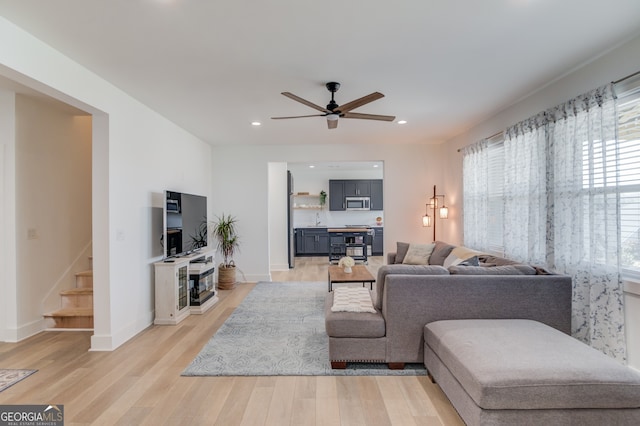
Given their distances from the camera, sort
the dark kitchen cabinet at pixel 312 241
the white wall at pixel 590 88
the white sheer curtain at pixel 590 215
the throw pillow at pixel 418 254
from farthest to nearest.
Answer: the dark kitchen cabinet at pixel 312 241
the throw pillow at pixel 418 254
the white sheer curtain at pixel 590 215
the white wall at pixel 590 88

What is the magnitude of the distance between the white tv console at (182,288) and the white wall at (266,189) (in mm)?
1357

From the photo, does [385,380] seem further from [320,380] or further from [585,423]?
[585,423]

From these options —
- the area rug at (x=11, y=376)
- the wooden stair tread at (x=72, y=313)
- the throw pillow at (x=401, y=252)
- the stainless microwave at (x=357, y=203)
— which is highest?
the stainless microwave at (x=357, y=203)

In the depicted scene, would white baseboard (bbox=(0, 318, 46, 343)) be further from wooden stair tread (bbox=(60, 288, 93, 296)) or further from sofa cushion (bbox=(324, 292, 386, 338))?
sofa cushion (bbox=(324, 292, 386, 338))

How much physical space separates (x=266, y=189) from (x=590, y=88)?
15.9 ft

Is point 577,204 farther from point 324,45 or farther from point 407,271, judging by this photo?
point 324,45

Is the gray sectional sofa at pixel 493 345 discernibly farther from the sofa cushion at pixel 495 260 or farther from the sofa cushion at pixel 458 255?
the sofa cushion at pixel 458 255

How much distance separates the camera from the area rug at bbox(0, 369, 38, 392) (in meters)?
2.50

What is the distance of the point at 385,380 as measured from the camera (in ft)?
8.36

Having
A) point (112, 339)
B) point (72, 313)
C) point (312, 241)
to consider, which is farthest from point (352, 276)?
point (312, 241)

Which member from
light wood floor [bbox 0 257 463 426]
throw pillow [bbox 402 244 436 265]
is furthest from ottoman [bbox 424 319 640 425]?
throw pillow [bbox 402 244 436 265]

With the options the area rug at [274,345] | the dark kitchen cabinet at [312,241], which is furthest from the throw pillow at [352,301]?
the dark kitchen cabinet at [312,241]

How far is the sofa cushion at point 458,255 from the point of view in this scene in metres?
3.80

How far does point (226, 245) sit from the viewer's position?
5.80 metres
